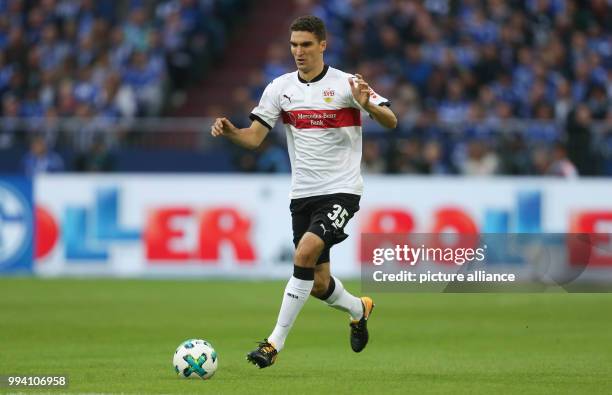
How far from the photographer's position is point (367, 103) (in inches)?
385

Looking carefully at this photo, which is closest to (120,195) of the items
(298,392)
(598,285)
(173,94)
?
(173,94)

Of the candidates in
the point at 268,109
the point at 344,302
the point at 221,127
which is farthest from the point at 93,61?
the point at 221,127

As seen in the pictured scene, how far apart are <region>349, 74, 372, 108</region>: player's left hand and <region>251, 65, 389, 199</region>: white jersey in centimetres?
39

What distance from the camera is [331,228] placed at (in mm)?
10023

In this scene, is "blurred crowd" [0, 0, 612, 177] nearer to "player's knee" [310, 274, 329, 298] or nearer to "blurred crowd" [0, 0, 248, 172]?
"blurred crowd" [0, 0, 248, 172]

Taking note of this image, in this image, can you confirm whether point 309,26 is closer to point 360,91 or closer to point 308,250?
point 360,91

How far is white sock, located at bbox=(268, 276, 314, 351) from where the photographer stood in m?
9.78

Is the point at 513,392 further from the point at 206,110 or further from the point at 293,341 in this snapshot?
the point at 206,110

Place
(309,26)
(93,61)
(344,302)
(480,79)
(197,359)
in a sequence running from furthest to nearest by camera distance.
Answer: (93,61), (480,79), (344,302), (309,26), (197,359)

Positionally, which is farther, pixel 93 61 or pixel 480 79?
pixel 93 61

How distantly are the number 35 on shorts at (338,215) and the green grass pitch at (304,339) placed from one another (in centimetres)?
118

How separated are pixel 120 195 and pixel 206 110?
581cm

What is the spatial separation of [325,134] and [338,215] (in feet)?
2.23

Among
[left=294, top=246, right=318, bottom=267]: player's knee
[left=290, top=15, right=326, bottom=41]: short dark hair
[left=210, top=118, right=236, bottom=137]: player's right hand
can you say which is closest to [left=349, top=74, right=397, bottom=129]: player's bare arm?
[left=290, top=15, right=326, bottom=41]: short dark hair
